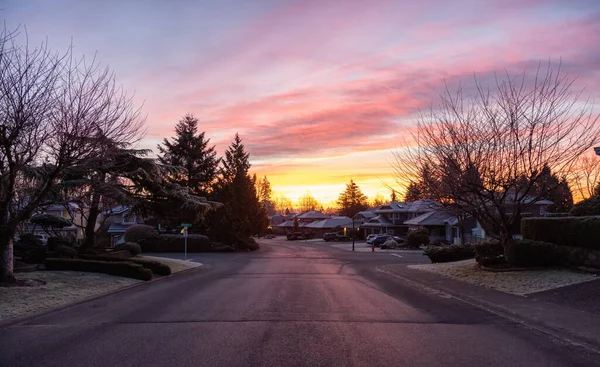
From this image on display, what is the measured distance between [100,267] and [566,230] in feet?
59.6

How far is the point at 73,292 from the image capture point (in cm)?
1587

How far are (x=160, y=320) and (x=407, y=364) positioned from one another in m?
5.93

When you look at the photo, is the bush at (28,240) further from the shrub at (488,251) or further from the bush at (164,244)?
the bush at (164,244)

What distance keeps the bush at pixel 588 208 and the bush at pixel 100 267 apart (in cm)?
1756

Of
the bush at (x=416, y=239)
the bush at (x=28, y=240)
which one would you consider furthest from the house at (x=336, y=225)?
the bush at (x=28, y=240)

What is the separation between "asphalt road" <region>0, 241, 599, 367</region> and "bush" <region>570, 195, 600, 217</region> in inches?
324

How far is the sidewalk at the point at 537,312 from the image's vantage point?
8977mm

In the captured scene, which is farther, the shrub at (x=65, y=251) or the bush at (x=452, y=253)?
the bush at (x=452, y=253)

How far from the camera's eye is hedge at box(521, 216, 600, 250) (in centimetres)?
1586

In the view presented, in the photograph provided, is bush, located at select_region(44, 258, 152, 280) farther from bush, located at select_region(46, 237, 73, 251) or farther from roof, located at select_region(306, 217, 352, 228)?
roof, located at select_region(306, 217, 352, 228)

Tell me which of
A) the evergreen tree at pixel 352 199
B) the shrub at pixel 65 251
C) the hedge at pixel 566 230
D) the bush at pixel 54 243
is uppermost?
the evergreen tree at pixel 352 199

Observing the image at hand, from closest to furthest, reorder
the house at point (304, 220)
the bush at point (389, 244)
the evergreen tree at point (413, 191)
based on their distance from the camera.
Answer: the evergreen tree at point (413, 191), the bush at point (389, 244), the house at point (304, 220)

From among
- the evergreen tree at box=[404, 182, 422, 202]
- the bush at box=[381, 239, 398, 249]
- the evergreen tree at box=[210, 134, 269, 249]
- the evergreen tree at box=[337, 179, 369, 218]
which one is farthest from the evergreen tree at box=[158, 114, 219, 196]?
the evergreen tree at box=[337, 179, 369, 218]

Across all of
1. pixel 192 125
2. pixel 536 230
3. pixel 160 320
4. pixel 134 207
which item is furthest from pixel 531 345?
pixel 192 125
